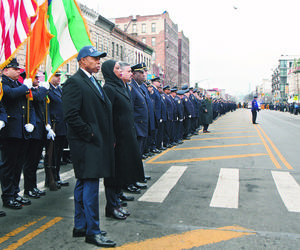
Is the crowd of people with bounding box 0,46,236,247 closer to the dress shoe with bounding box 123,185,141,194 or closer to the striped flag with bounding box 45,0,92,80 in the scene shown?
the dress shoe with bounding box 123,185,141,194

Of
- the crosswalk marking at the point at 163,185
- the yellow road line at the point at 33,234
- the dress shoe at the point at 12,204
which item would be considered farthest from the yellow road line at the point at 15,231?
the crosswalk marking at the point at 163,185

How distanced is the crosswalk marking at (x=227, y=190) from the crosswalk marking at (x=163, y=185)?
873 mm

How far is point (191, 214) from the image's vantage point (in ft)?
16.9

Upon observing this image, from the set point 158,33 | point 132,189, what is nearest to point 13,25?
point 132,189

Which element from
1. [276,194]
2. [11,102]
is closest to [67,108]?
[11,102]

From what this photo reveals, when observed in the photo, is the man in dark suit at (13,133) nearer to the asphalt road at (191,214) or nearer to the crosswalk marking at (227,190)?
the asphalt road at (191,214)

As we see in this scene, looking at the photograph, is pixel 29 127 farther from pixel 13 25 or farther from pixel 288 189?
pixel 288 189

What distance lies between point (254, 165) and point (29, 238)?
21.6ft

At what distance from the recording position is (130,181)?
4.89 metres

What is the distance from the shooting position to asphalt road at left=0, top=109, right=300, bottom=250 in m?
4.11

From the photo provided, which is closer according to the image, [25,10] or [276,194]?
[25,10]

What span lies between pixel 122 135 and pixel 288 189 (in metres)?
3.63

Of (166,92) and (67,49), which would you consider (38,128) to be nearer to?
(67,49)

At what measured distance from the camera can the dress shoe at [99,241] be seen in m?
3.93
